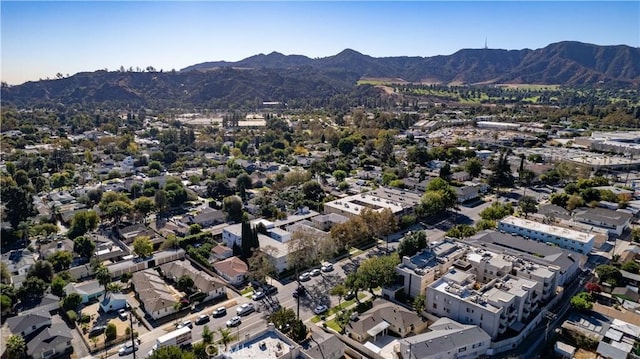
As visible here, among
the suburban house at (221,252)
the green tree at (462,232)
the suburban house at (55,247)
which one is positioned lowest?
the suburban house at (221,252)

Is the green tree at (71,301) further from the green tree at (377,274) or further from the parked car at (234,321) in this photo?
the green tree at (377,274)

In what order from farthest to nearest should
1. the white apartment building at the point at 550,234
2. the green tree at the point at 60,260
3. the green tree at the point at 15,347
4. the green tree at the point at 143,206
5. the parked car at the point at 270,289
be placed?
the green tree at the point at 143,206 < the white apartment building at the point at 550,234 < the green tree at the point at 60,260 < the parked car at the point at 270,289 < the green tree at the point at 15,347

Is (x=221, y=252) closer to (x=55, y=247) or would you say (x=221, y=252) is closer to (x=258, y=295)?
(x=258, y=295)

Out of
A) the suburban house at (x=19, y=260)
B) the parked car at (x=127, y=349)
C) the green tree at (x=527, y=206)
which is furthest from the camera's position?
the green tree at (x=527, y=206)

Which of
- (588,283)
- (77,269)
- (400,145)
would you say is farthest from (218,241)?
(400,145)

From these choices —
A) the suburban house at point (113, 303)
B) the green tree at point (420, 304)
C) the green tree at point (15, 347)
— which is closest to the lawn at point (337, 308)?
the green tree at point (420, 304)
